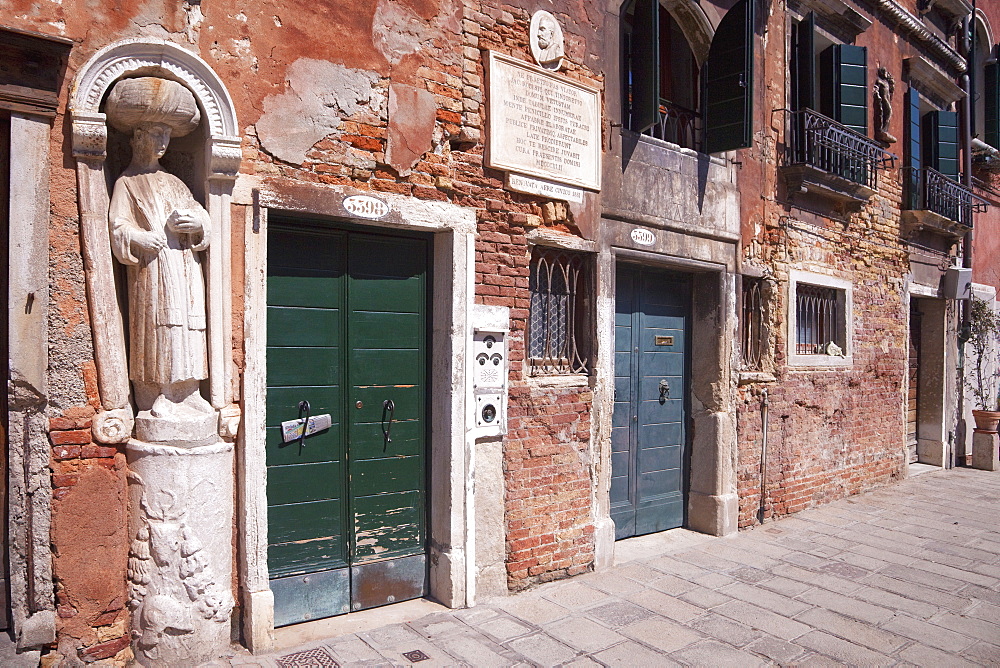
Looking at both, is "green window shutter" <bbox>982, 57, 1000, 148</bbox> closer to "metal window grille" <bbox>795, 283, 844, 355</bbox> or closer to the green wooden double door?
"metal window grille" <bbox>795, 283, 844, 355</bbox>

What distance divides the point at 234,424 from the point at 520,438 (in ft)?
6.42

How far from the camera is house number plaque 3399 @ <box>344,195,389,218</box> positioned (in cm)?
407

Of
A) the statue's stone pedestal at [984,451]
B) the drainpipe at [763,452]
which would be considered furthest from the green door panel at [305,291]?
the statue's stone pedestal at [984,451]

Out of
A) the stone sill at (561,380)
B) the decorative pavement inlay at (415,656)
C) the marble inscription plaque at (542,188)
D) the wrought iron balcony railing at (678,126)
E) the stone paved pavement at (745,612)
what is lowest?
the stone paved pavement at (745,612)

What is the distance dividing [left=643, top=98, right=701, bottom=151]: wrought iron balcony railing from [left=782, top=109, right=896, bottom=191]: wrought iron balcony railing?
1364 mm

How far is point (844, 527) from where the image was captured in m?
6.80

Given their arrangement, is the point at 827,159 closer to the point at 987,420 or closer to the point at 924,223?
the point at 924,223

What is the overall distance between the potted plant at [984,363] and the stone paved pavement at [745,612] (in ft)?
15.2

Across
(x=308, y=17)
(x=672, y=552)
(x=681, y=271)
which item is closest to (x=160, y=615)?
(x=308, y=17)

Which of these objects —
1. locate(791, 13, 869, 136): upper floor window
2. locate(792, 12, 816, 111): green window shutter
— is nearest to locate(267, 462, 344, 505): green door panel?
locate(792, 12, 816, 111): green window shutter

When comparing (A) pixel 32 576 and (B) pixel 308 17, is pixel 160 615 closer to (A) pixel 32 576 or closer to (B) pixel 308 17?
(A) pixel 32 576

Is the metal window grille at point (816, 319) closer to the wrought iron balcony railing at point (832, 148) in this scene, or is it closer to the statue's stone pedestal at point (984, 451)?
the wrought iron balcony railing at point (832, 148)

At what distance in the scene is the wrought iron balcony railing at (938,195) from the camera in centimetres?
942

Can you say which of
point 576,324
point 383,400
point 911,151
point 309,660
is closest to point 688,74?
point 576,324
